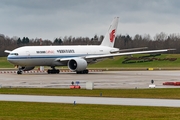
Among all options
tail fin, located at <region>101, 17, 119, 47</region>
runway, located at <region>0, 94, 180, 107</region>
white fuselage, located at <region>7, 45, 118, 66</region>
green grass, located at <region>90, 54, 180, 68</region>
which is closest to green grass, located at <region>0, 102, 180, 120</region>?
runway, located at <region>0, 94, 180, 107</region>

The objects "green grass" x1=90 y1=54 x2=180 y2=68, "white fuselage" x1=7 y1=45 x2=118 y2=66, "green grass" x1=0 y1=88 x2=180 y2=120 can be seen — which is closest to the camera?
"green grass" x1=0 y1=88 x2=180 y2=120

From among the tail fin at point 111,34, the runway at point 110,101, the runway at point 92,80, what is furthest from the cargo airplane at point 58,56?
the runway at point 110,101

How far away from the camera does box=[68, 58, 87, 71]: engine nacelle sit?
69.8m

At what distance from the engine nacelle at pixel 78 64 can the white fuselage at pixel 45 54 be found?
1798 mm

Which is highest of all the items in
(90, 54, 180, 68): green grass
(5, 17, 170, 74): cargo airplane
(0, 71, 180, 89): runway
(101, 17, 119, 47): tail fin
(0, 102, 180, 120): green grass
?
(101, 17, 119, 47): tail fin

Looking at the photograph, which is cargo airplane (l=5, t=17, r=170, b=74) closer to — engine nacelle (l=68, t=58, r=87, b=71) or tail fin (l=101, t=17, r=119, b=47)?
engine nacelle (l=68, t=58, r=87, b=71)

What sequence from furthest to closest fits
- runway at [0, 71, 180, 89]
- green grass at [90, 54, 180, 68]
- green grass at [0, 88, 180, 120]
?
green grass at [90, 54, 180, 68]
runway at [0, 71, 180, 89]
green grass at [0, 88, 180, 120]

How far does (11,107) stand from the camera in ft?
83.9

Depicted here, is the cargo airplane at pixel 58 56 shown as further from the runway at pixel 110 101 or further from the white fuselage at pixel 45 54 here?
the runway at pixel 110 101

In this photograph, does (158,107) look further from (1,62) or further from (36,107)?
(1,62)

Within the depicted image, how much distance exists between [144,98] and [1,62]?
340ft

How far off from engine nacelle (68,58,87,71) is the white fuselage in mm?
1798

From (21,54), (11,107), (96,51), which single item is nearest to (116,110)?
(11,107)

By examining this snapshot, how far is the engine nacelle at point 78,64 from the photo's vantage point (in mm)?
69781
